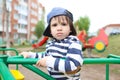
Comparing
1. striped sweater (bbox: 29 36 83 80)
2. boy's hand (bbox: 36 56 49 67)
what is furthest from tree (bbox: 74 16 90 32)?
boy's hand (bbox: 36 56 49 67)

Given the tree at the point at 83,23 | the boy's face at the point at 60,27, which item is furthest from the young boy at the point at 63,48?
the tree at the point at 83,23

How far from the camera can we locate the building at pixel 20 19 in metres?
47.8

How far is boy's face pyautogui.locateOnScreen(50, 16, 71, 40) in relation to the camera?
5.87 ft

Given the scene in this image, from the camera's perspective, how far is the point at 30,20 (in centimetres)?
6247

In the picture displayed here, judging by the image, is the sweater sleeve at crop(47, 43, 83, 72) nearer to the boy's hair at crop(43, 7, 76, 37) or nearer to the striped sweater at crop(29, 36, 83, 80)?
the striped sweater at crop(29, 36, 83, 80)

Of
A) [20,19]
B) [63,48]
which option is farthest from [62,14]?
[20,19]

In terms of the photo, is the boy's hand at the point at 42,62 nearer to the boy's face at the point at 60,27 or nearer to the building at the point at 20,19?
the boy's face at the point at 60,27

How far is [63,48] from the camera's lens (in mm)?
1808

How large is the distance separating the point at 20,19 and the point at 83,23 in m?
14.7

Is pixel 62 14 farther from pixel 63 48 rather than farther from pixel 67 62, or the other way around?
pixel 67 62

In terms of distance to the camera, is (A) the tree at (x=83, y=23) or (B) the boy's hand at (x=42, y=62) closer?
(B) the boy's hand at (x=42, y=62)

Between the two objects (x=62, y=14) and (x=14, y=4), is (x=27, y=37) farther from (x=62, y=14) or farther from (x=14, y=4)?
(x=62, y=14)

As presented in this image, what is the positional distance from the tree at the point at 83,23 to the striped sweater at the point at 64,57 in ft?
200

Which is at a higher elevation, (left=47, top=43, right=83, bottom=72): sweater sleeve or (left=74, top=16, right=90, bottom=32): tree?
(left=74, top=16, right=90, bottom=32): tree
